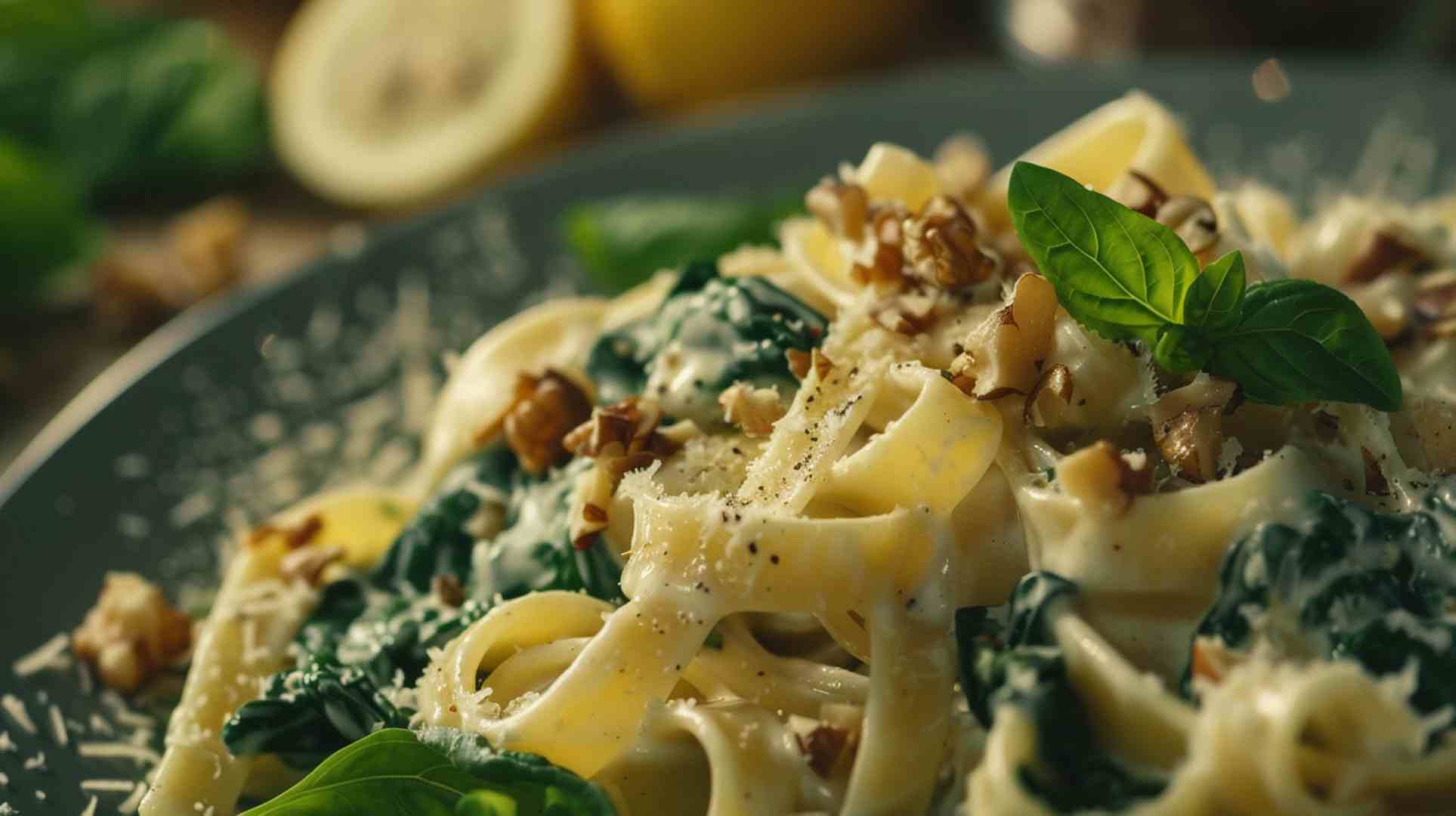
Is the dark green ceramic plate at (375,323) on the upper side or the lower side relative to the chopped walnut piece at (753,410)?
Answer: upper

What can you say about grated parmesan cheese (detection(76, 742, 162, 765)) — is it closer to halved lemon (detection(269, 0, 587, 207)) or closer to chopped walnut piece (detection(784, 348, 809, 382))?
chopped walnut piece (detection(784, 348, 809, 382))

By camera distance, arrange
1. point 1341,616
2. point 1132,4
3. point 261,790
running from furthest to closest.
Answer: point 1132,4 → point 261,790 → point 1341,616

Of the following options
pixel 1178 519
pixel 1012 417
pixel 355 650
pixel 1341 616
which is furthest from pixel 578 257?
pixel 1341 616

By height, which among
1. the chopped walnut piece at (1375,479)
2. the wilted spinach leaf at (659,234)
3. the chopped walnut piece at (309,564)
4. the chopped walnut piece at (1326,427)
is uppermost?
the wilted spinach leaf at (659,234)

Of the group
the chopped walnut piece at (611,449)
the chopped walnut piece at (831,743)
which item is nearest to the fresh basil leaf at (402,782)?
the chopped walnut piece at (831,743)

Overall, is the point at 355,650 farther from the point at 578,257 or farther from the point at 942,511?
the point at 578,257

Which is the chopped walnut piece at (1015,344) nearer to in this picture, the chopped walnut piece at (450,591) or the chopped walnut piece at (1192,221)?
the chopped walnut piece at (1192,221)

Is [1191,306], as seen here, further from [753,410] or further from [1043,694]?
[753,410]

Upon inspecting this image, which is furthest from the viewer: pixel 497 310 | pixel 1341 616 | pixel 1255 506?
pixel 497 310
